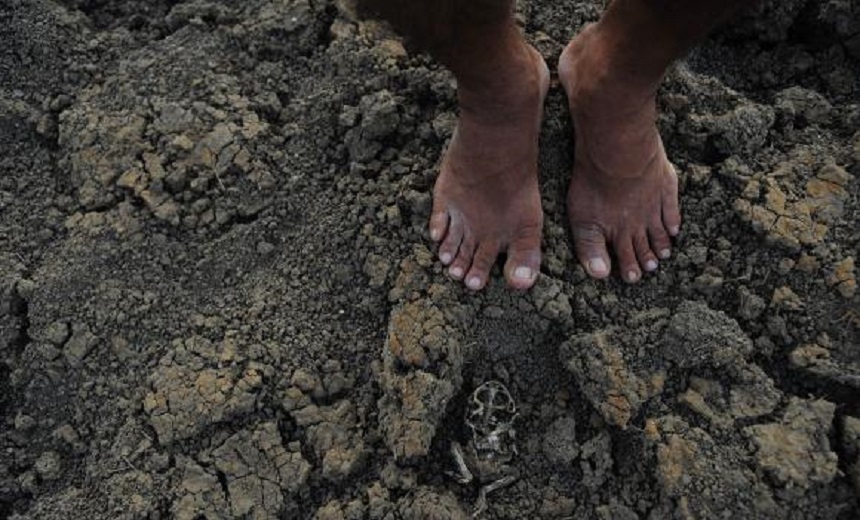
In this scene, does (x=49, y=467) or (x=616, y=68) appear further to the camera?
(x=49, y=467)

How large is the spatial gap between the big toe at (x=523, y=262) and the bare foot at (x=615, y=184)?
0.35ft

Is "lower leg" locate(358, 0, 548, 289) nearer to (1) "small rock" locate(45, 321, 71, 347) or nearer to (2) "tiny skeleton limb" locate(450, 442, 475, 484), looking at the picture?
(2) "tiny skeleton limb" locate(450, 442, 475, 484)

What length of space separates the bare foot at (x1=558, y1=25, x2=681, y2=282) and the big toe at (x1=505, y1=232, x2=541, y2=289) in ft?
0.35

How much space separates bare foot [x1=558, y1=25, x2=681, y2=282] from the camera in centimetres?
167

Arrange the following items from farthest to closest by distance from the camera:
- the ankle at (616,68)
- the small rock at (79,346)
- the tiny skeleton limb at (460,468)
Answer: the small rock at (79,346), the tiny skeleton limb at (460,468), the ankle at (616,68)

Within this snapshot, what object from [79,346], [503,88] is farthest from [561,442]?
[79,346]

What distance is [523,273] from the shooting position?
1668 millimetres

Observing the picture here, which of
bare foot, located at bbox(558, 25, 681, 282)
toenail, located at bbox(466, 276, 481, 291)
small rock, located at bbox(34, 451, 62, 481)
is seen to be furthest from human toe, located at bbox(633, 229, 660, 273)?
small rock, located at bbox(34, 451, 62, 481)

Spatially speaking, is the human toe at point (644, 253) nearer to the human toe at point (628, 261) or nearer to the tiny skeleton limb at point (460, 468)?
the human toe at point (628, 261)

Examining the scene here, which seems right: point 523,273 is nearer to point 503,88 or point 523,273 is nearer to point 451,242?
point 451,242

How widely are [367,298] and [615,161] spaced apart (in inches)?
22.6

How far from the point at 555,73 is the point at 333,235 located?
600 millimetres

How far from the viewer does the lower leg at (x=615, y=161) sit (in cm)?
161

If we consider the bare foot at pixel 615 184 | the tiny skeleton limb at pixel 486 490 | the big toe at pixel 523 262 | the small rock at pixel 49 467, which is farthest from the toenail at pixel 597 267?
the small rock at pixel 49 467
